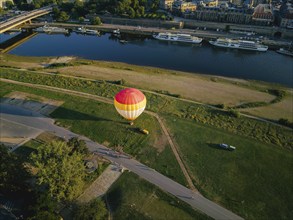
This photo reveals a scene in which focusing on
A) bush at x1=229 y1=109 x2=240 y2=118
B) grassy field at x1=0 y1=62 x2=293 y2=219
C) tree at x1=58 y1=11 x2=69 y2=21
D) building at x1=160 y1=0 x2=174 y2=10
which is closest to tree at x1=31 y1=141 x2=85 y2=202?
grassy field at x1=0 y1=62 x2=293 y2=219

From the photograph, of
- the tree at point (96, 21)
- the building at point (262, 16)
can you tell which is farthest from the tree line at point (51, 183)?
the building at point (262, 16)

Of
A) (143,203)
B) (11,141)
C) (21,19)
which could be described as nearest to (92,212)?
(143,203)

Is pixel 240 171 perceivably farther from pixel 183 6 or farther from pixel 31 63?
pixel 183 6

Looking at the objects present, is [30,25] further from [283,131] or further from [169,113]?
[283,131]

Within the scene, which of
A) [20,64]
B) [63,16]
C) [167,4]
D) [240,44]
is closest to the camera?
[20,64]

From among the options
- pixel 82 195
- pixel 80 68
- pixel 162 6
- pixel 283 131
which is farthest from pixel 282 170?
pixel 162 6

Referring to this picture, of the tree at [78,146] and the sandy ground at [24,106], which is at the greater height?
the tree at [78,146]

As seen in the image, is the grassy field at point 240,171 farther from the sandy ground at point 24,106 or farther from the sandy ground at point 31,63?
the sandy ground at point 31,63
